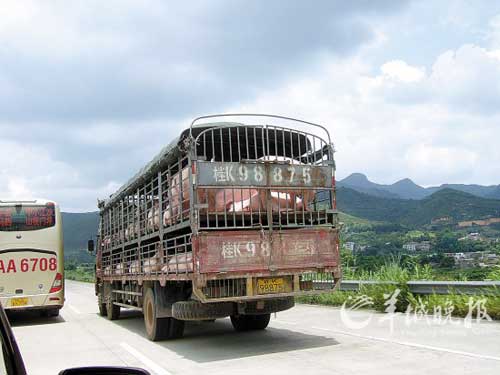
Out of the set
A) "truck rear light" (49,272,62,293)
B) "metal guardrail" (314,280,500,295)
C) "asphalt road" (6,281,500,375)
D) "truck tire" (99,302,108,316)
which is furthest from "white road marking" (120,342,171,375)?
"truck tire" (99,302,108,316)

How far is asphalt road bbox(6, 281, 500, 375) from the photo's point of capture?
6.73m

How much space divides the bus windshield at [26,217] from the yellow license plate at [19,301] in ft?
6.27

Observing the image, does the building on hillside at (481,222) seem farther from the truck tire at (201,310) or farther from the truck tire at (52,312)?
the truck tire at (201,310)

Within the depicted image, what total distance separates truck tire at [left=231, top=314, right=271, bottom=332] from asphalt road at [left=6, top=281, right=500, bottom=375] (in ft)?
0.62

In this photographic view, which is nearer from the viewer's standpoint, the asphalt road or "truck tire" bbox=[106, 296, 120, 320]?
the asphalt road

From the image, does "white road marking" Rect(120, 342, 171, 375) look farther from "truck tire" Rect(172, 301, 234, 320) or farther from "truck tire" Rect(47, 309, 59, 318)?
"truck tire" Rect(47, 309, 59, 318)

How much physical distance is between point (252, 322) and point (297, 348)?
2492 millimetres

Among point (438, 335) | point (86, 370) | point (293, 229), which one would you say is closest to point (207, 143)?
point (293, 229)

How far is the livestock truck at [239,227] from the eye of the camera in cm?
802

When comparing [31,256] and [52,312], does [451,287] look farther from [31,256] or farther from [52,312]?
[52,312]

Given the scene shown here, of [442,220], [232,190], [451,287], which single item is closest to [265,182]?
[232,190]

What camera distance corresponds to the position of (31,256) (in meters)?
15.2


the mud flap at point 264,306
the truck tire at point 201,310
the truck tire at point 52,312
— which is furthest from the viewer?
the truck tire at point 52,312

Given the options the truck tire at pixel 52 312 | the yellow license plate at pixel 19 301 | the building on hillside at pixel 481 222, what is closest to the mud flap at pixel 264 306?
the yellow license plate at pixel 19 301
